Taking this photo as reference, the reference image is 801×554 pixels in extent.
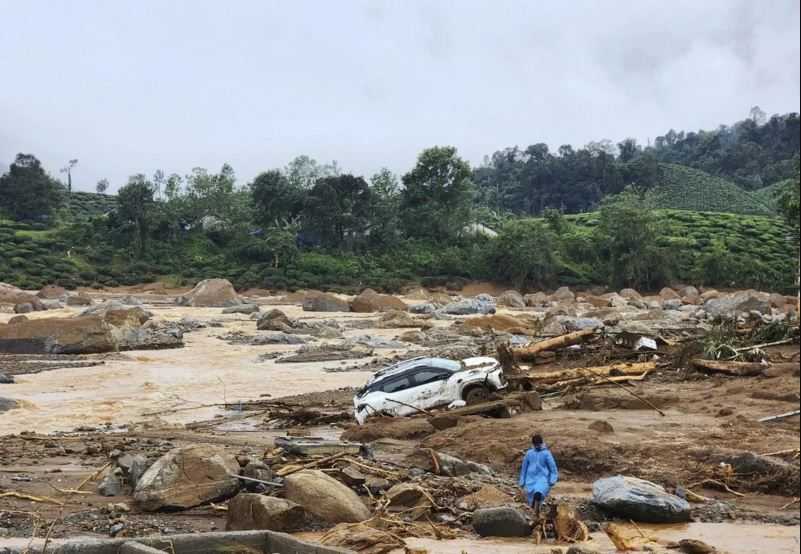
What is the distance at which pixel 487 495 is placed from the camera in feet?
37.7

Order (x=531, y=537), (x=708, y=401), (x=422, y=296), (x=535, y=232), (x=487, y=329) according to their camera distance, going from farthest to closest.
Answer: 1. (x=535, y=232)
2. (x=422, y=296)
3. (x=487, y=329)
4. (x=708, y=401)
5. (x=531, y=537)

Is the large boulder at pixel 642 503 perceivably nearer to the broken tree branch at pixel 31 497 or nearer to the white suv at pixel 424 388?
the white suv at pixel 424 388

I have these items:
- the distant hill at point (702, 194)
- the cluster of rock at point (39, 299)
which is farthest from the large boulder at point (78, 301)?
the distant hill at point (702, 194)

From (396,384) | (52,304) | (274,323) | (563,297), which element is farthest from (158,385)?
(563,297)

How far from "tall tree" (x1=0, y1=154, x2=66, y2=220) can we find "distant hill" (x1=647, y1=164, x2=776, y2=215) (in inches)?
2696

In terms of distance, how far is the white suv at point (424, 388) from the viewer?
1814 cm

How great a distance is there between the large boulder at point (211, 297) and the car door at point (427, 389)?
4312cm

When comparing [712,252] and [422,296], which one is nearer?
[422,296]

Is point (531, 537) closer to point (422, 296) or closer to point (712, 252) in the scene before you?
point (422, 296)

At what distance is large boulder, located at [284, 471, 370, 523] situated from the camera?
1048cm

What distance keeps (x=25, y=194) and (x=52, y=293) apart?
26685 mm

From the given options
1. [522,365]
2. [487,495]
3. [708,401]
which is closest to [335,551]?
[487,495]

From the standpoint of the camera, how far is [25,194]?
83062mm

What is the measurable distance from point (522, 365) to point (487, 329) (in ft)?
55.1
